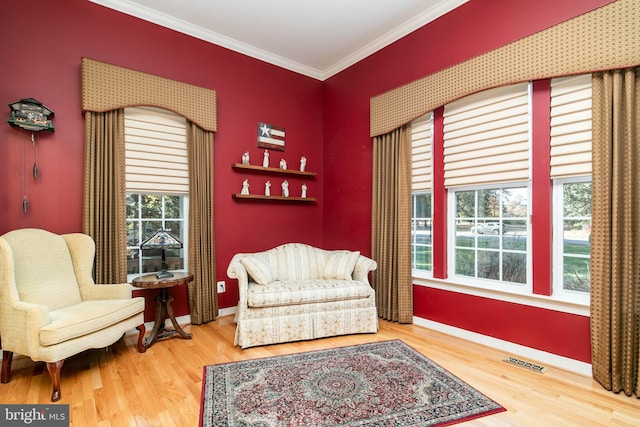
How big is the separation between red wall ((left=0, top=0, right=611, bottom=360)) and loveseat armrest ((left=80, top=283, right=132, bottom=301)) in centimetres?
62

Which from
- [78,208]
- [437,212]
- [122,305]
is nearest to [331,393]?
[122,305]

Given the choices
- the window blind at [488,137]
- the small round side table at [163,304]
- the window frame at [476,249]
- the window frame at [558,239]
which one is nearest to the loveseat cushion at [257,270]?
the small round side table at [163,304]

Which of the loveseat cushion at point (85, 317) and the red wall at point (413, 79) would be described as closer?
the loveseat cushion at point (85, 317)

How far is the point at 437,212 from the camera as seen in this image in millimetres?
3248

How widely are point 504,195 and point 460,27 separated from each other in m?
1.64

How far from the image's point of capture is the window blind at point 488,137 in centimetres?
264

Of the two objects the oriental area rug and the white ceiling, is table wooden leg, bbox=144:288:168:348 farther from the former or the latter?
the white ceiling

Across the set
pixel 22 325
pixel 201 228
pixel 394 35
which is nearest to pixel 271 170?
pixel 201 228

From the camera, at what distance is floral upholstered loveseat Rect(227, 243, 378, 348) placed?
2.81m

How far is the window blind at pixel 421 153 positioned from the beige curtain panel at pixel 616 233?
1371 mm

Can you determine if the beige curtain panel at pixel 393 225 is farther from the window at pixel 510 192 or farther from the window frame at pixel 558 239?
the window frame at pixel 558 239

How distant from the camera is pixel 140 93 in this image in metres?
3.10

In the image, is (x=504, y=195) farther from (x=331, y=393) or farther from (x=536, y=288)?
(x=331, y=393)

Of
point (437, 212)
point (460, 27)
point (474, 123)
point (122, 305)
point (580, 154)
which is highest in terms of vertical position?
point (460, 27)
